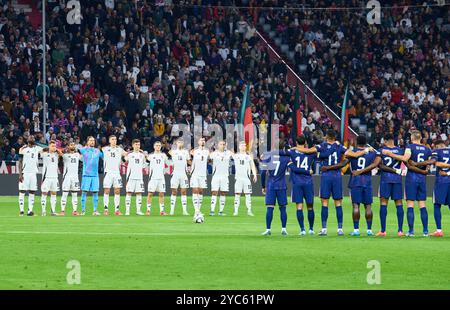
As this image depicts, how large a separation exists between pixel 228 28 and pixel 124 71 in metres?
6.81

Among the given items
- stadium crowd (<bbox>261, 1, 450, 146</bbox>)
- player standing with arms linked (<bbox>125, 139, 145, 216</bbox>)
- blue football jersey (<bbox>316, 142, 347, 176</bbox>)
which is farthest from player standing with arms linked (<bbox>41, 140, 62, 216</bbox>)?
stadium crowd (<bbox>261, 1, 450, 146</bbox>)

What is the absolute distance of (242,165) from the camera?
36.3 m

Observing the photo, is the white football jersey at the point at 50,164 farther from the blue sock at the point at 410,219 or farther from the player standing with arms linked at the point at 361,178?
the blue sock at the point at 410,219

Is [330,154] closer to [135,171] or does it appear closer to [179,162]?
[179,162]

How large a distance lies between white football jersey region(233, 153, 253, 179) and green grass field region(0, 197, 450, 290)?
7.12 metres

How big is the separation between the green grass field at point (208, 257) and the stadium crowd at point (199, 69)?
17163 mm

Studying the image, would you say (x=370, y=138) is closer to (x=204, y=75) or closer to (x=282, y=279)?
(x=204, y=75)

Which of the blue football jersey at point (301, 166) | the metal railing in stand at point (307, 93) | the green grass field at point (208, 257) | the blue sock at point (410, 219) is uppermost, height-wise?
the metal railing in stand at point (307, 93)

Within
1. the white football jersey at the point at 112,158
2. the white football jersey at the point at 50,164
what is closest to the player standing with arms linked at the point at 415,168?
the white football jersey at the point at 50,164

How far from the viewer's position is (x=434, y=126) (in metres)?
49.8

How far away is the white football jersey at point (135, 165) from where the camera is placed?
35.6 meters

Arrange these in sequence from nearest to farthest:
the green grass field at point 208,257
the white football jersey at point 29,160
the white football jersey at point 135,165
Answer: the green grass field at point 208,257
the white football jersey at point 29,160
the white football jersey at point 135,165

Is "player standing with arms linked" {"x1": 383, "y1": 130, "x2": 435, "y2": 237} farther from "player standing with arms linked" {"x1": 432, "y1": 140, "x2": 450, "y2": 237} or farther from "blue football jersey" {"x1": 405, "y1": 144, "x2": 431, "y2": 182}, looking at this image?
"player standing with arms linked" {"x1": 432, "y1": 140, "x2": 450, "y2": 237}
